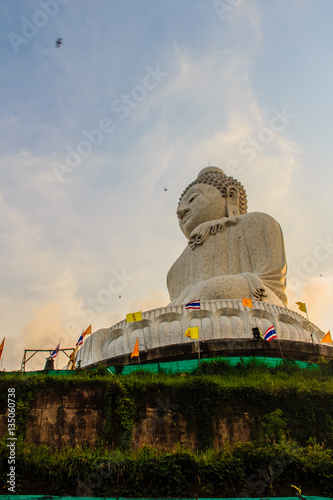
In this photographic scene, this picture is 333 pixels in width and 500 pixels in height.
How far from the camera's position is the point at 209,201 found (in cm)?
1814

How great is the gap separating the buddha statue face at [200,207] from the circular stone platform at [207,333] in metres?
5.79

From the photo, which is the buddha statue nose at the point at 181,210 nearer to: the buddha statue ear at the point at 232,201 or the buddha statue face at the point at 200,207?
the buddha statue face at the point at 200,207

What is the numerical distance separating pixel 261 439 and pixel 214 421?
2.74 ft

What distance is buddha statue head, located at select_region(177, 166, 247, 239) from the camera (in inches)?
711

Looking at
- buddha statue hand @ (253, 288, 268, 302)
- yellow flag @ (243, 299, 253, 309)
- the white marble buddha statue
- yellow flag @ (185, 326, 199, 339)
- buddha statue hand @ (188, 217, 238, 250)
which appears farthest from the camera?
buddha statue hand @ (188, 217, 238, 250)

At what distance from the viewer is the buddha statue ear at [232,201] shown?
1828cm

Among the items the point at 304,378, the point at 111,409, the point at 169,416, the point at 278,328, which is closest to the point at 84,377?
the point at 111,409

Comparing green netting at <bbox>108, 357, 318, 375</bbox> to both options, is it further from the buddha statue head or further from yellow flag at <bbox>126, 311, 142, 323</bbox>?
the buddha statue head

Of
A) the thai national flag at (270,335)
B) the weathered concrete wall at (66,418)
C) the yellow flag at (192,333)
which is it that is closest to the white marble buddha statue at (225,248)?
the thai national flag at (270,335)

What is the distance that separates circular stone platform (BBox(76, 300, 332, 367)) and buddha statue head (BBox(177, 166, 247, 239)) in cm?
582

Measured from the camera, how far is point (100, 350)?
1326 cm

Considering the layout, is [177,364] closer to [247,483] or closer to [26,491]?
[247,483]

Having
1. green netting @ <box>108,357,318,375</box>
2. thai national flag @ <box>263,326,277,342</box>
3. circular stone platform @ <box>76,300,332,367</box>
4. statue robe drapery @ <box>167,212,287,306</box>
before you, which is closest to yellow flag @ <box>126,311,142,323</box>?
circular stone platform @ <box>76,300,332,367</box>

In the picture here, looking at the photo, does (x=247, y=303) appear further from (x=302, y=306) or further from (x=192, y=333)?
(x=192, y=333)
